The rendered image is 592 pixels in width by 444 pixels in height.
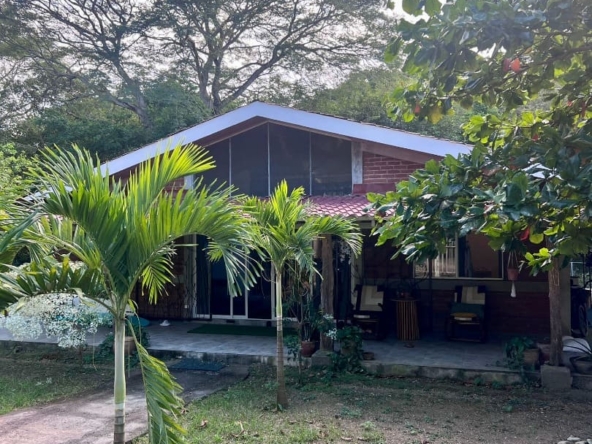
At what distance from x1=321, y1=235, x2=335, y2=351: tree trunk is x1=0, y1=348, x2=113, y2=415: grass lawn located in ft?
10.9

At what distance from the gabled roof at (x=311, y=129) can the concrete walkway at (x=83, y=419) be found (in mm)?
3608

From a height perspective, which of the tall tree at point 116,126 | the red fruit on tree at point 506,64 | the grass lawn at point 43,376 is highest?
the tall tree at point 116,126

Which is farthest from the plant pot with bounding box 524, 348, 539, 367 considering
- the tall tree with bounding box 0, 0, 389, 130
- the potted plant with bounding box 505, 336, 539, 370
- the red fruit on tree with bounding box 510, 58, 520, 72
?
the tall tree with bounding box 0, 0, 389, 130

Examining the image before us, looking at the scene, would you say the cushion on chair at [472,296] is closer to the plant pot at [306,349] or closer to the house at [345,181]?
the house at [345,181]

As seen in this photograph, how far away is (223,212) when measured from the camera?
3730 mm

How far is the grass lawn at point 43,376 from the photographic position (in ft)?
22.9

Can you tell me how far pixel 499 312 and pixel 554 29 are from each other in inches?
314

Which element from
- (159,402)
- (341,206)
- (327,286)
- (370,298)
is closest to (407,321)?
(370,298)

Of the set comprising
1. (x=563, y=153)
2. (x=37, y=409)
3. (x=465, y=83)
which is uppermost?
(x=465, y=83)

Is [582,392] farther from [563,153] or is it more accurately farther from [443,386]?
[563,153]

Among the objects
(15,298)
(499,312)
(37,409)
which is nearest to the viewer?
(15,298)

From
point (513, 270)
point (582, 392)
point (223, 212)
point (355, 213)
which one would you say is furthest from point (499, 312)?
point (223, 212)

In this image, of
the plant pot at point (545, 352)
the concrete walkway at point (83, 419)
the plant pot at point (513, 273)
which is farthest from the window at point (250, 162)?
the plant pot at point (545, 352)

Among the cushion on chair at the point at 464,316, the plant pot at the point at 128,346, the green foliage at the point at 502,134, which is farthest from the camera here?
the cushion on chair at the point at 464,316
